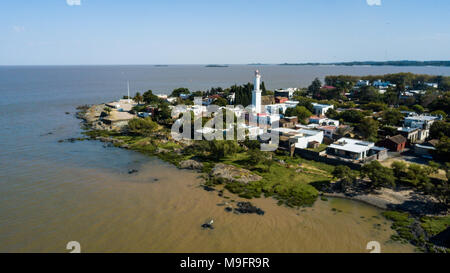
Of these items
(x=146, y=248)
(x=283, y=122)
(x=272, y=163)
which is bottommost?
(x=146, y=248)

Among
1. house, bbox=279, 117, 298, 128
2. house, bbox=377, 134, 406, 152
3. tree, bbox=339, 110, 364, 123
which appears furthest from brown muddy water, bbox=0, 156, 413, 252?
tree, bbox=339, 110, 364, 123

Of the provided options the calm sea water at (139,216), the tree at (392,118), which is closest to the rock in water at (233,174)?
the calm sea water at (139,216)

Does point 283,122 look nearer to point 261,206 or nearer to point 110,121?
point 261,206

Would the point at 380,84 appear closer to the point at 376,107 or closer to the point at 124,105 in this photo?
the point at 376,107

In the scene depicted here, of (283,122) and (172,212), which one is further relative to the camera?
(283,122)

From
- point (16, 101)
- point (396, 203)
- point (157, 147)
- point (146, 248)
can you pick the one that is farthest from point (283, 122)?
point (16, 101)
